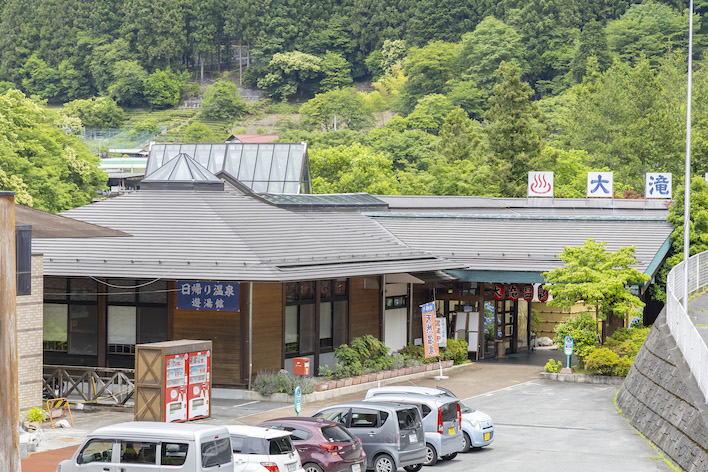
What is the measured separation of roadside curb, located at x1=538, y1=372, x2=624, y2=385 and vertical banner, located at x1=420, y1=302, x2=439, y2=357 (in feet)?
13.3

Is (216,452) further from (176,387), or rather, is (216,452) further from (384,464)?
(176,387)

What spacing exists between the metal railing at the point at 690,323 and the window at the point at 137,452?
37.1ft

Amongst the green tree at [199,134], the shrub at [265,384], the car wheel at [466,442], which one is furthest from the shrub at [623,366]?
the green tree at [199,134]

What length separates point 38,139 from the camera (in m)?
66.7

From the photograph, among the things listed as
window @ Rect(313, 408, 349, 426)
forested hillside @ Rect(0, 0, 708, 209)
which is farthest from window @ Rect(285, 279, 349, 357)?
forested hillside @ Rect(0, 0, 708, 209)

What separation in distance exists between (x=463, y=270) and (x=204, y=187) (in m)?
10.5

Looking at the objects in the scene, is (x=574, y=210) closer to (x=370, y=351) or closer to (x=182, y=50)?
(x=370, y=351)

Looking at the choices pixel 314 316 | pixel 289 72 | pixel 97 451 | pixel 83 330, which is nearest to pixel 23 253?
pixel 97 451

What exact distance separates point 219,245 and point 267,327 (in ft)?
10.0

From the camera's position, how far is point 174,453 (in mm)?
16609

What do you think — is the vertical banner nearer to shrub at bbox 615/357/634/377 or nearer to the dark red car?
shrub at bbox 615/357/634/377

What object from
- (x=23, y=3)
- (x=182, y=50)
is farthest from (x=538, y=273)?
(x=23, y=3)

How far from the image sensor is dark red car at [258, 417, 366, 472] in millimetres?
18781

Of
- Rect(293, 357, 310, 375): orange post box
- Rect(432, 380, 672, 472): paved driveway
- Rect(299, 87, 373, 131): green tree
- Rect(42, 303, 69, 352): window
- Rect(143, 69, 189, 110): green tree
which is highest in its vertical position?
Rect(143, 69, 189, 110): green tree
